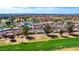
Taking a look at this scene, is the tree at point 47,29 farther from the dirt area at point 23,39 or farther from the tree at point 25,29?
the tree at point 25,29

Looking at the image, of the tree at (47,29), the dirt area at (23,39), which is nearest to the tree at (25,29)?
the dirt area at (23,39)

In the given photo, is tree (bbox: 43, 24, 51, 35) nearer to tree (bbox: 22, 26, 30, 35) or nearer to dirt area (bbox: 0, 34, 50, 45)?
dirt area (bbox: 0, 34, 50, 45)

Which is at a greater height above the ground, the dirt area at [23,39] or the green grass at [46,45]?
the dirt area at [23,39]

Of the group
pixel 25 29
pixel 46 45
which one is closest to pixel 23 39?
pixel 25 29

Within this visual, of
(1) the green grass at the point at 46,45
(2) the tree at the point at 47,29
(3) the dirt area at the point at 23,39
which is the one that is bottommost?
(1) the green grass at the point at 46,45

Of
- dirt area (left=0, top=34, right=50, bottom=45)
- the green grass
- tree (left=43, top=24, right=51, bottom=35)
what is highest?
tree (left=43, top=24, right=51, bottom=35)

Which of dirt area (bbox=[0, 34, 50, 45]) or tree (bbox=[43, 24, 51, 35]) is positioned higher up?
tree (bbox=[43, 24, 51, 35])

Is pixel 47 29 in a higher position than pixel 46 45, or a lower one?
higher

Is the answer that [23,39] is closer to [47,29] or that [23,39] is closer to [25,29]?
[25,29]

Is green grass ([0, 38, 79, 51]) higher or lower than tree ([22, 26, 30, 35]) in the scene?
lower

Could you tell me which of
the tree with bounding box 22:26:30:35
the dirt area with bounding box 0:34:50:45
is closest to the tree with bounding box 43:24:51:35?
the dirt area with bounding box 0:34:50:45
